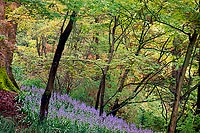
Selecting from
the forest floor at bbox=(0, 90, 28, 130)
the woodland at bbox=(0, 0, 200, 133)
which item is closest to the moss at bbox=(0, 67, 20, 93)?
the woodland at bbox=(0, 0, 200, 133)

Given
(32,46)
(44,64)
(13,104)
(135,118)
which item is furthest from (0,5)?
(32,46)

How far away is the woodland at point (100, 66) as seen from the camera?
5.14m

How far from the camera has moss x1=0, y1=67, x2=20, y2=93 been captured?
332 inches

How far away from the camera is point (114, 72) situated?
10.9 metres

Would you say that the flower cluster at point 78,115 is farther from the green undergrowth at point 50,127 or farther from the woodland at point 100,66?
the green undergrowth at point 50,127

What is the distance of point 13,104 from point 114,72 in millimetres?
4625

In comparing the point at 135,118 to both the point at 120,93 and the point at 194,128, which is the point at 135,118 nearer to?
the point at 120,93

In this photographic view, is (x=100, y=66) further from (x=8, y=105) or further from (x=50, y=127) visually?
(x=50, y=127)

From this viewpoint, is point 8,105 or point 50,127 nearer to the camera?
point 50,127

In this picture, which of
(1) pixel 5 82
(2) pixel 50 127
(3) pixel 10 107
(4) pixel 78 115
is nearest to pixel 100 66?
(4) pixel 78 115

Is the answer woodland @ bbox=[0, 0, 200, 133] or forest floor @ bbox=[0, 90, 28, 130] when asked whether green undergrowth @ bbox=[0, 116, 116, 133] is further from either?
forest floor @ bbox=[0, 90, 28, 130]

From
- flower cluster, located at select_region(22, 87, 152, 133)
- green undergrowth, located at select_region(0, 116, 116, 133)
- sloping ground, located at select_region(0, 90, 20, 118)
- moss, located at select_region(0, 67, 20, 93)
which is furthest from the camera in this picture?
moss, located at select_region(0, 67, 20, 93)

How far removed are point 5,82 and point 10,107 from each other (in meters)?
2.05

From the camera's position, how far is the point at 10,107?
22.7ft
